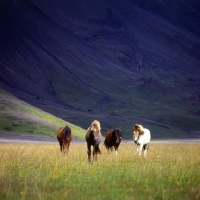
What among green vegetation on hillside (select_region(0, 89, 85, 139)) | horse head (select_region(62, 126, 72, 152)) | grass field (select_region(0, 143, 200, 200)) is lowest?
grass field (select_region(0, 143, 200, 200))

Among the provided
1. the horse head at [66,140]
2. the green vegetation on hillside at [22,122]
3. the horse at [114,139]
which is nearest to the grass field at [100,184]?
the horse head at [66,140]

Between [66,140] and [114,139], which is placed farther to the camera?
[114,139]

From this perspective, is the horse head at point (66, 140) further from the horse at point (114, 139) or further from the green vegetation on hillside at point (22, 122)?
the green vegetation on hillside at point (22, 122)

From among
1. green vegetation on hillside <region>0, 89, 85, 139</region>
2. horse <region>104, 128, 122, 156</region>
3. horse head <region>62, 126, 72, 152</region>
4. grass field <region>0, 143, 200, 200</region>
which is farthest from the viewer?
green vegetation on hillside <region>0, 89, 85, 139</region>

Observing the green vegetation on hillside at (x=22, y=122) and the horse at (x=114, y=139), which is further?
the green vegetation on hillside at (x=22, y=122)

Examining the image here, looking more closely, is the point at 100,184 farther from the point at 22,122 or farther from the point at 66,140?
the point at 22,122

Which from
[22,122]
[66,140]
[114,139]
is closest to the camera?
[66,140]

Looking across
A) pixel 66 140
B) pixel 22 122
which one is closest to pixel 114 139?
pixel 66 140

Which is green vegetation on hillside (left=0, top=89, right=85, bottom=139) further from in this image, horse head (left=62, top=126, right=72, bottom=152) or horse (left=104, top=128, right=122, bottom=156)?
horse head (left=62, top=126, right=72, bottom=152)

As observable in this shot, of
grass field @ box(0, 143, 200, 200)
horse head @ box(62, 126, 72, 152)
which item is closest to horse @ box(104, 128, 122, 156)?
horse head @ box(62, 126, 72, 152)

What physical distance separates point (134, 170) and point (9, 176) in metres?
5.37

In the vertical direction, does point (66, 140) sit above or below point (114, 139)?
below

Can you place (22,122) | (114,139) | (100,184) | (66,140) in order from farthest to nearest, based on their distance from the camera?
(22,122) → (114,139) → (66,140) → (100,184)

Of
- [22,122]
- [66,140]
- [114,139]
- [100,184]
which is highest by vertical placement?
[22,122]
